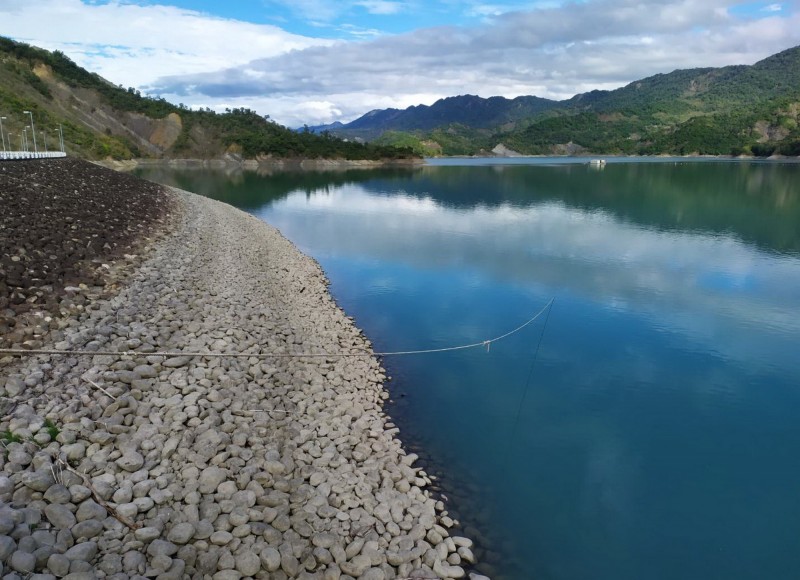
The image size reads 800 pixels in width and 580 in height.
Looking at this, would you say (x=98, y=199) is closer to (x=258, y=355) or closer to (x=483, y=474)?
(x=258, y=355)

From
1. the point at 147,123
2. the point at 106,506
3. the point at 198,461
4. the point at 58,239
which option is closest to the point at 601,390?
the point at 198,461

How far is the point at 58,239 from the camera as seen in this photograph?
1541cm

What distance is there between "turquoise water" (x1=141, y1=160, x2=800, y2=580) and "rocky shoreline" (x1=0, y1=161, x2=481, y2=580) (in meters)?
1.16

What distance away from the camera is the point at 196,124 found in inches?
5128

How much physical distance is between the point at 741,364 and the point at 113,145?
111 m

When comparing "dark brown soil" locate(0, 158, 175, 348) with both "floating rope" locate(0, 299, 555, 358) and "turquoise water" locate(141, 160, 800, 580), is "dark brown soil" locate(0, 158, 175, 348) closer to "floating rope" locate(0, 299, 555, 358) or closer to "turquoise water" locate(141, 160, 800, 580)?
"floating rope" locate(0, 299, 555, 358)

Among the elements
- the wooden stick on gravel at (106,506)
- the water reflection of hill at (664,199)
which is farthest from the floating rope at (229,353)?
the water reflection of hill at (664,199)

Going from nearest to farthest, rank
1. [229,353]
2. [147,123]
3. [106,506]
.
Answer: [106,506] → [229,353] → [147,123]

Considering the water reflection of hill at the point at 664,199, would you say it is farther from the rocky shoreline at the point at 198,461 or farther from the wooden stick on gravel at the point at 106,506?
the wooden stick on gravel at the point at 106,506

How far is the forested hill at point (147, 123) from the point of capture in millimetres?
109250

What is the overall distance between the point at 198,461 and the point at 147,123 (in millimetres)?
138253

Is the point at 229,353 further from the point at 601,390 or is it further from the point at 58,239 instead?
the point at 58,239

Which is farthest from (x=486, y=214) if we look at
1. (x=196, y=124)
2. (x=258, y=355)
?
(x=196, y=124)

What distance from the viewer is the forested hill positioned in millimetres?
109250
